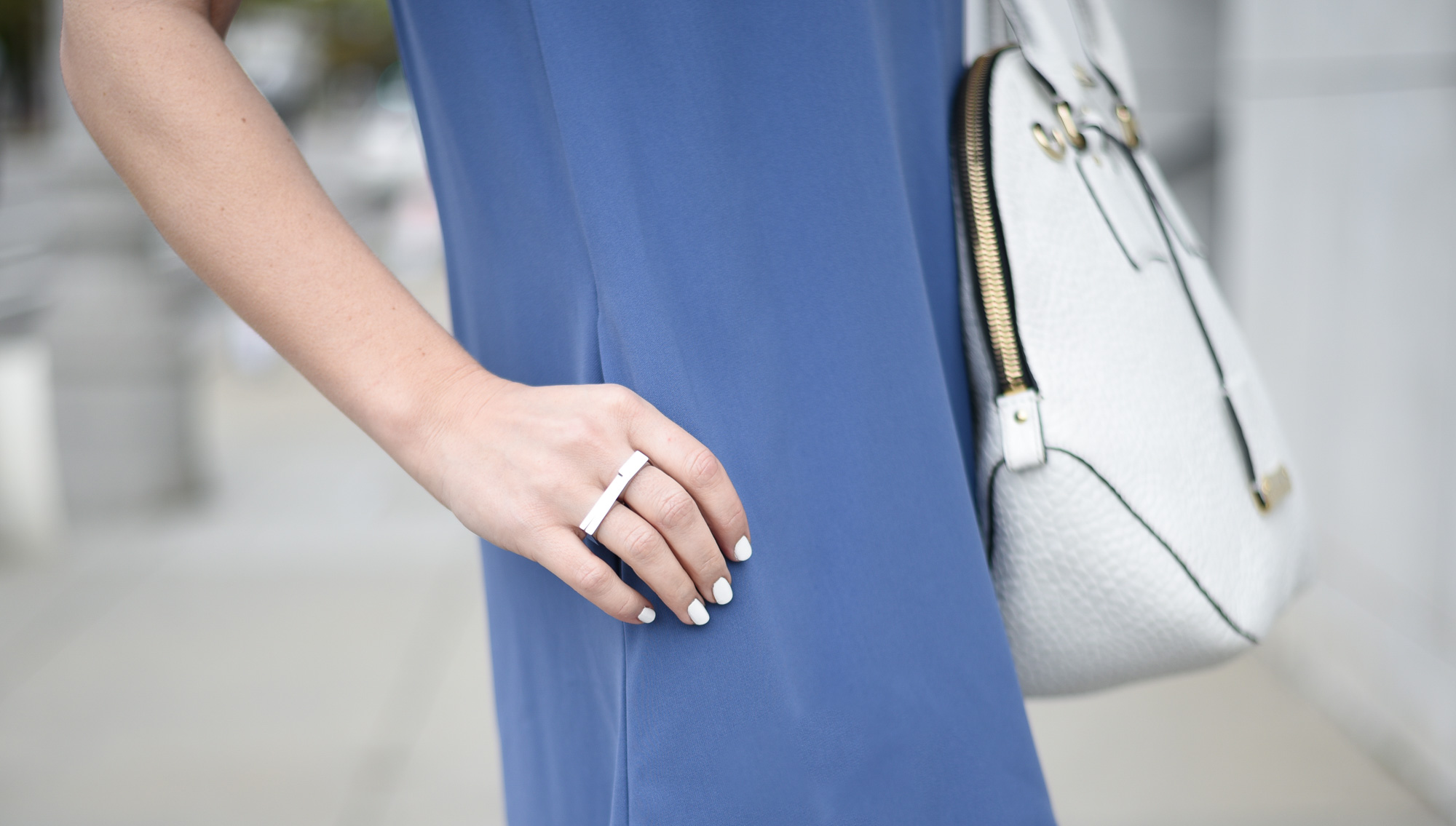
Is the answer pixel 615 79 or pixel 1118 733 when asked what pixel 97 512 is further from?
pixel 615 79

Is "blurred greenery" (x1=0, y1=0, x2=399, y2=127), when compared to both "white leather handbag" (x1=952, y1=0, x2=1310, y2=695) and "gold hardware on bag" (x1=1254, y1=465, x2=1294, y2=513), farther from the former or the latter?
"gold hardware on bag" (x1=1254, y1=465, x2=1294, y2=513)

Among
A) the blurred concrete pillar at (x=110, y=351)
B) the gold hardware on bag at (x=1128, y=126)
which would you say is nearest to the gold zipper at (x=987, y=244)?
the gold hardware on bag at (x=1128, y=126)

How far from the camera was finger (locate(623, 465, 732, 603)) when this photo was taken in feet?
2.52

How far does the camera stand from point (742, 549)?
80 cm

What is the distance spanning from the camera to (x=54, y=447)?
524cm

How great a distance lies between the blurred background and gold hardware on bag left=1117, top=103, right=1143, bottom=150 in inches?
80.3

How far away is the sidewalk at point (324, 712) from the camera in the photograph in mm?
2951

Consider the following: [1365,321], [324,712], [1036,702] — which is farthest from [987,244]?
[324,712]

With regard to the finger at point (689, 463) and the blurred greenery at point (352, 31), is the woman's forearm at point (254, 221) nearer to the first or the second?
the finger at point (689, 463)

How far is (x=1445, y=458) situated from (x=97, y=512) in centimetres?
546

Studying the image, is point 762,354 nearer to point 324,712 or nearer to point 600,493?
point 600,493

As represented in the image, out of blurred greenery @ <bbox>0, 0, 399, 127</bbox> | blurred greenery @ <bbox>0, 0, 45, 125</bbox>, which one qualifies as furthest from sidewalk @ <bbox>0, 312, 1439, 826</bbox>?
blurred greenery @ <bbox>0, 0, 45, 125</bbox>

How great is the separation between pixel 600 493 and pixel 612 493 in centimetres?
1

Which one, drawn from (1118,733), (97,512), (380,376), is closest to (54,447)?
(97,512)
